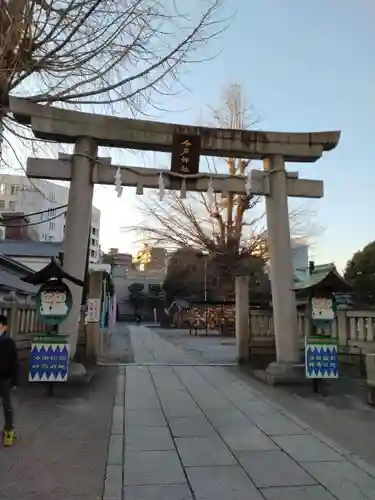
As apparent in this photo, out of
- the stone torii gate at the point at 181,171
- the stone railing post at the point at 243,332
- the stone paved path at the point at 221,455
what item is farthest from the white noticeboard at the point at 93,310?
the stone paved path at the point at 221,455

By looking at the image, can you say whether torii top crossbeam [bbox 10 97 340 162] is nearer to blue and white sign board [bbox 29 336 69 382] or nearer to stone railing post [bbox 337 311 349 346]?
stone railing post [bbox 337 311 349 346]

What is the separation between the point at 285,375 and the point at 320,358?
4.07 ft

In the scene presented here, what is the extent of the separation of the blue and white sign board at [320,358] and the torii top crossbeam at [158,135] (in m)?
4.63

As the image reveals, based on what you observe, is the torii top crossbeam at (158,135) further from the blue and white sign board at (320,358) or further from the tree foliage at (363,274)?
the tree foliage at (363,274)

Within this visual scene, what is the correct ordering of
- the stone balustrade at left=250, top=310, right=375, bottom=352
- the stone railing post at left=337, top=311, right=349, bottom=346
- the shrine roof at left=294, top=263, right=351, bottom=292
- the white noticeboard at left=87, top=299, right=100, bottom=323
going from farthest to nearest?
1. the white noticeboard at left=87, top=299, right=100, bottom=323
2. the stone railing post at left=337, top=311, right=349, bottom=346
3. the stone balustrade at left=250, top=310, right=375, bottom=352
4. the shrine roof at left=294, top=263, right=351, bottom=292

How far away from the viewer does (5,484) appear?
3.85 metres

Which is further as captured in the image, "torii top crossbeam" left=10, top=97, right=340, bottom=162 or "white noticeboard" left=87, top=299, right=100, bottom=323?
"white noticeboard" left=87, top=299, right=100, bottom=323

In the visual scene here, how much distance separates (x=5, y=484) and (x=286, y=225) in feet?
27.0

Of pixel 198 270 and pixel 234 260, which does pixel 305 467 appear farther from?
pixel 198 270

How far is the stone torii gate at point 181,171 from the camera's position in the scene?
9531mm

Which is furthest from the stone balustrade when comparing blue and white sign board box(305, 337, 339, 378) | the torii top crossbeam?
the torii top crossbeam

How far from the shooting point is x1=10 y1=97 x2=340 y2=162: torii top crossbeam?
30.1 ft

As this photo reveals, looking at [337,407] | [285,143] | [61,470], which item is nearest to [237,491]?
[61,470]

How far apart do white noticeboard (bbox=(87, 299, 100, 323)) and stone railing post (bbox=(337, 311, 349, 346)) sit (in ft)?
20.7
